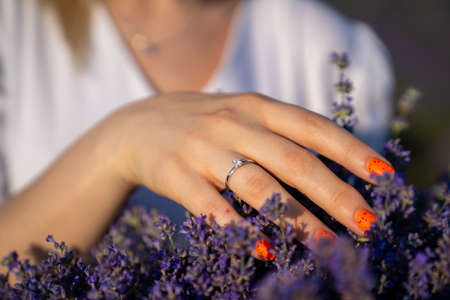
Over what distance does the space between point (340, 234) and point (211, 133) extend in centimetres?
39

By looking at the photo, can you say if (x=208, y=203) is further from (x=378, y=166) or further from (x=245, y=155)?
(x=378, y=166)

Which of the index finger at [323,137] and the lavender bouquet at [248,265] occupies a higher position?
the index finger at [323,137]

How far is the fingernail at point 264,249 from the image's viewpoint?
2.05 feet

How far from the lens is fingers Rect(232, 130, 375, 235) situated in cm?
71

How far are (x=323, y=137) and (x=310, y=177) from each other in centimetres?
10

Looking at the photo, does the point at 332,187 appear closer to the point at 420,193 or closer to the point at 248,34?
the point at 420,193

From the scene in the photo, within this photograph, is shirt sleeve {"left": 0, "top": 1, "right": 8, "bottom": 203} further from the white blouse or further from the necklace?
the necklace

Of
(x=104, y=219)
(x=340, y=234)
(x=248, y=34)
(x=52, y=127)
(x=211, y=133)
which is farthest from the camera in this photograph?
(x=248, y=34)

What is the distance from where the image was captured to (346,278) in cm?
42

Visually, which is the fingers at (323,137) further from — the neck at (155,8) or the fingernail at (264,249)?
the neck at (155,8)

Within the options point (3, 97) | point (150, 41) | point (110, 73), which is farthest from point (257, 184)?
point (3, 97)

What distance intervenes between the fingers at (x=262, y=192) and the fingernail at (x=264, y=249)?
0.18ft

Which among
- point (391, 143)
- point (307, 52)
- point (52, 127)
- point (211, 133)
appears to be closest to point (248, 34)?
point (307, 52)

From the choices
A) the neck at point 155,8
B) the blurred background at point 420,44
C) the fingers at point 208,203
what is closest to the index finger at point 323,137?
the fingers at point 208,203
